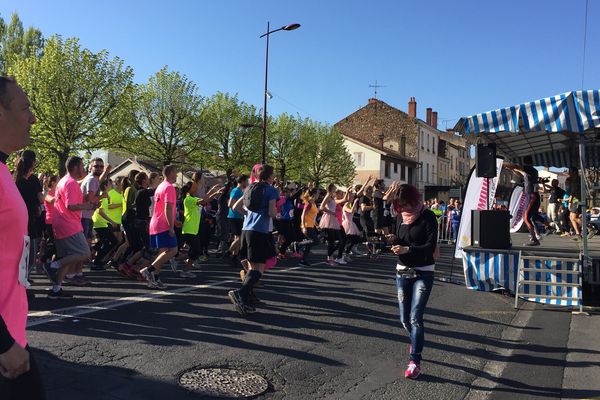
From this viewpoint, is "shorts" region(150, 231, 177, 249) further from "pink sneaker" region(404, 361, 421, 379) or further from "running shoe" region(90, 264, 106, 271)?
"pink sneaker" region(404, 361, 421, 379)

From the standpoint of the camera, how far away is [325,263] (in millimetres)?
12125

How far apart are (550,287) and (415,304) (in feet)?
13.5

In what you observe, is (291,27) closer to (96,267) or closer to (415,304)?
(96,267)

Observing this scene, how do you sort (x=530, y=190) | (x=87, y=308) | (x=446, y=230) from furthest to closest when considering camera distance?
(x=446, y=230)
(x=530, y=190)
(x=87, y=308)

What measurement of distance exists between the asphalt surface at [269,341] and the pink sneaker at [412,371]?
0.07m

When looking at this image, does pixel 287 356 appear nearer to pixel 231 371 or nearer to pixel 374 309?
pixel 231 371

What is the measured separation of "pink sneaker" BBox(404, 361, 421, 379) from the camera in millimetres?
4367

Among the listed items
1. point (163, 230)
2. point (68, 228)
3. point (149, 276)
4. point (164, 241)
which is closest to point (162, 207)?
point (163, 230)

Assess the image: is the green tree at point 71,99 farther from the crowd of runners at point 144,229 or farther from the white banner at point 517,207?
the white banner at point 517,207

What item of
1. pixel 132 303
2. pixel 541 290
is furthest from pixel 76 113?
pixel 541 290

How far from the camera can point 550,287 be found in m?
7.64

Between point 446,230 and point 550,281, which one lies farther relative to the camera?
point 446,230

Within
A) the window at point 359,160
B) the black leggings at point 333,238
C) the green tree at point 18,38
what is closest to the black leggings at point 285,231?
the black leggings at point 333,238

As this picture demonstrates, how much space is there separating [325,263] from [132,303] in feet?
20.1
